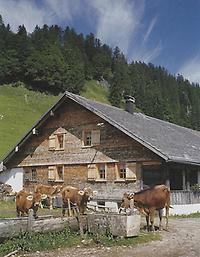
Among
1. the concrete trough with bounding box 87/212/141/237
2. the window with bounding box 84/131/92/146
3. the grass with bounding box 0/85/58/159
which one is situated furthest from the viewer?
the grass with bounding box 0/85/58/159

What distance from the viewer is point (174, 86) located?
14388 centimetres

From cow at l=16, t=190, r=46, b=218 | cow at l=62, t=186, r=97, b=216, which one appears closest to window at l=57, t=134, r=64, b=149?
cow at l=62, t=186, r=97, b=216

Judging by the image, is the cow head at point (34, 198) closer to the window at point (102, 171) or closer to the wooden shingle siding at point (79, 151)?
the wooden shingle siding at point (79, 151)

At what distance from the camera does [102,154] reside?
85.7 ft

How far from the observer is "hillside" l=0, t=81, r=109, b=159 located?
57.4 meters

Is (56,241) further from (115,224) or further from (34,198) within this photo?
(34,198)

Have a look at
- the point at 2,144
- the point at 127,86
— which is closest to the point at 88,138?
the point at 2,144

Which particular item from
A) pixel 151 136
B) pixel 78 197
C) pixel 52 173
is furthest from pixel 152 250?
pixel 52 173

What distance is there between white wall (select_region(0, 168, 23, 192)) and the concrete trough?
18605 mm

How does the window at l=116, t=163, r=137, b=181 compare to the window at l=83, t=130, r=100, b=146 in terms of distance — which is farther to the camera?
the window at l=83, t=130, r=100, b=146

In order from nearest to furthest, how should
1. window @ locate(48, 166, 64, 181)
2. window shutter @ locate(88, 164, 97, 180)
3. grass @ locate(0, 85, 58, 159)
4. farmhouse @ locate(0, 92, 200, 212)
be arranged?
farmhouse @ locate(0, 92, 200, 212)
window shutter @ locate(88, 164, 97, 180)
window @ locate(48, 166, 64, 181)
grass @ locate(0, 85, 58, 159)

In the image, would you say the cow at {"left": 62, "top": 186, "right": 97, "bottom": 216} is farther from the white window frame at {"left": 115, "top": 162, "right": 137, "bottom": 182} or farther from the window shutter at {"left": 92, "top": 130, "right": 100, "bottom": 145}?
the window shutter at {"left": 92, "top": 130, "right": 100, "bottom": 145}

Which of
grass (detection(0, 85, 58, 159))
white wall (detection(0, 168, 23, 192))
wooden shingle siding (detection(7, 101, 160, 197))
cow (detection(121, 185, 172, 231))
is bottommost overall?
cow (detection(121, 185, 172, 231))

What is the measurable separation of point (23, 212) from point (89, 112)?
12.5m
